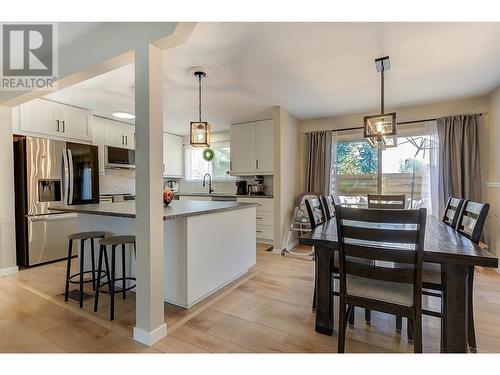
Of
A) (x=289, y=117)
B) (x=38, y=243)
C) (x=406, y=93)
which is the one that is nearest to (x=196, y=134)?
(x=289, y=117)

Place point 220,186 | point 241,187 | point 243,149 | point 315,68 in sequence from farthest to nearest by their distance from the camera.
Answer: point 220,186
point 241,187
point 243,149
point 315,68

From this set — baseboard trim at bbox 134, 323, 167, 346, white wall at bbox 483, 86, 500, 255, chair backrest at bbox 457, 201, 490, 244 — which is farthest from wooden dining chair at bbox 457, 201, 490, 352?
baseboard trim at bbox 134, 323, 167, 346

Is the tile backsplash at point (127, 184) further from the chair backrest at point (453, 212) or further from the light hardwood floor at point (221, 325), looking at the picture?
the chair backrest at point (453, 212)

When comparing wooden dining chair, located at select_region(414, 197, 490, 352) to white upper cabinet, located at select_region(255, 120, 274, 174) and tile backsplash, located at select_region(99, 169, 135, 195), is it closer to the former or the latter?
white upper cabinet, located at select_region(255, 120, 274, 174)

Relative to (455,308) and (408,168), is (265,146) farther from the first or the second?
(455,308)

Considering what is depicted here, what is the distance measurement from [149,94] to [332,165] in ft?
11.6

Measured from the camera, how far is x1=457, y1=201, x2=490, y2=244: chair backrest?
1.61 meters

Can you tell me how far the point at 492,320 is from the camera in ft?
6.42

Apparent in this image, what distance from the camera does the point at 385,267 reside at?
1.36m

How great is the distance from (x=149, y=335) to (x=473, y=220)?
7.94ft

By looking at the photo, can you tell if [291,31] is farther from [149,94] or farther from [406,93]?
[406,93]

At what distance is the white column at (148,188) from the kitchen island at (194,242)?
0.16 meters

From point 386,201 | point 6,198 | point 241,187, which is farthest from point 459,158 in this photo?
point 6,198

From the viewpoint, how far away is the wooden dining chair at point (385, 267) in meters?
1.25
